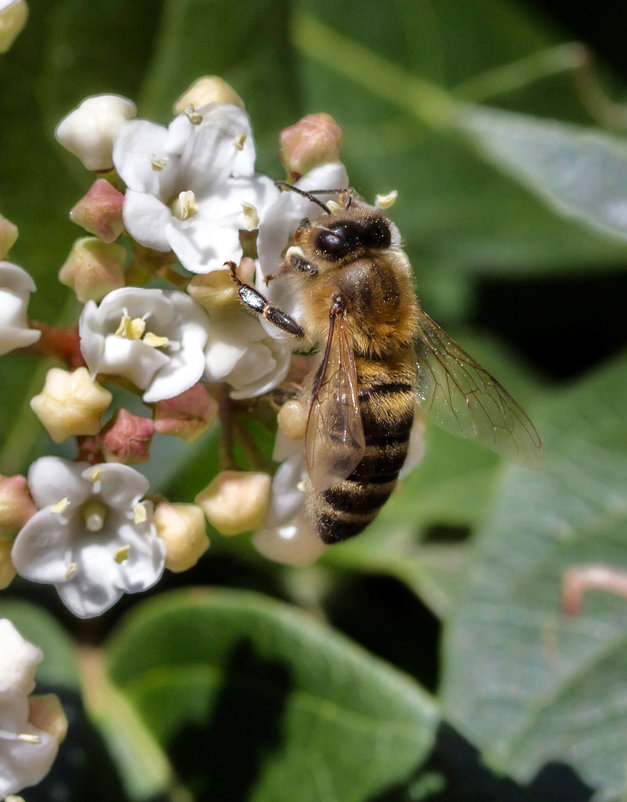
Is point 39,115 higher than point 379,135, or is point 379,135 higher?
point 39,115

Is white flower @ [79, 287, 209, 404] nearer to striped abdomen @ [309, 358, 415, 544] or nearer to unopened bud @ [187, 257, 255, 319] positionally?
unopened bud @ [187, 257, 255, 319]

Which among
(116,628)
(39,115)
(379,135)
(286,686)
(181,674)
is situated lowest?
(116,628)

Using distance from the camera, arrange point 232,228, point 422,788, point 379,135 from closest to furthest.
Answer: point 232,228 → point 422,788 → point 379,135

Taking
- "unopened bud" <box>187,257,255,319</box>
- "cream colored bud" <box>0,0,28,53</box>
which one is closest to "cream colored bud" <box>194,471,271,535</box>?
"unopened bud" <box>187,257,255,319</box>

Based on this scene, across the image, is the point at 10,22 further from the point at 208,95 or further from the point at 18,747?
the point at 18,747

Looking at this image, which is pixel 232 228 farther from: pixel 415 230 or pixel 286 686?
pixel 415 230

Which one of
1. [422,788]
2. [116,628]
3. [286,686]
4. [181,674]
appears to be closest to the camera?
[422,788]

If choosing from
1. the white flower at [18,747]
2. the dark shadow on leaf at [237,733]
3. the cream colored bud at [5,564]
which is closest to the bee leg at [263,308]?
the cream colored bud at [5,564]

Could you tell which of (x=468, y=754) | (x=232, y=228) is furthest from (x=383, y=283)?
(x=468, y=754)

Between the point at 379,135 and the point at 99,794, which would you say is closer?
the point at 99,794
